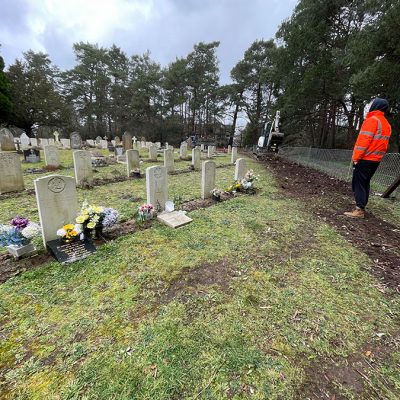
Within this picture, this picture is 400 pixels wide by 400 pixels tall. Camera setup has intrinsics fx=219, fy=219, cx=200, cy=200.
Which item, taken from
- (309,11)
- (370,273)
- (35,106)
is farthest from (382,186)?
(35,106)

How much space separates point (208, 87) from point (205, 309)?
3726 cm

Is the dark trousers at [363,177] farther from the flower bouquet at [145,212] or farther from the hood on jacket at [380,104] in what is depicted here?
the flower bouquet at [145,212]

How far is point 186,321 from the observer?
2072 millimetres

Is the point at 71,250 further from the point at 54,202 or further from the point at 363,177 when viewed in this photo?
the point at 363,177

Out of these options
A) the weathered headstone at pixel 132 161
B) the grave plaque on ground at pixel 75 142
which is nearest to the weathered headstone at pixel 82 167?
the weathered headstone at pixel 132 161

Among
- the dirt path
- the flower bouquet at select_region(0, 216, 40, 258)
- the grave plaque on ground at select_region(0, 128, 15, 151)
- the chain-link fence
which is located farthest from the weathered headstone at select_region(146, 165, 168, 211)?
the grave plaque on ground at select_region(0, 128, 15, 151)

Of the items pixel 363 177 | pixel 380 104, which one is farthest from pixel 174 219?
pixel 380 104

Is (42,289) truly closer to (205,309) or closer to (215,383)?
(205,309)

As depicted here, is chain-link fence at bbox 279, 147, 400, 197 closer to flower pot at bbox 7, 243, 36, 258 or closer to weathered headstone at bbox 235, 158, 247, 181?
weathered headstone at bbox 235, 158, 247, 181

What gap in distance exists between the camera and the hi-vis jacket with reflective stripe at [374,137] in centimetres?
412

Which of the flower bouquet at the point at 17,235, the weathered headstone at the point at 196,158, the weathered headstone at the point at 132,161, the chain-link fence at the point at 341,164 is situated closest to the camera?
the flower bouquet at the point at 17,235

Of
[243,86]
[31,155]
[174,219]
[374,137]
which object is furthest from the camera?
[243,86]

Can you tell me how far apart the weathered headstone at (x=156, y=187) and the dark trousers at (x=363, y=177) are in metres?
3.99

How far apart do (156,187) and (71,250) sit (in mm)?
1991
